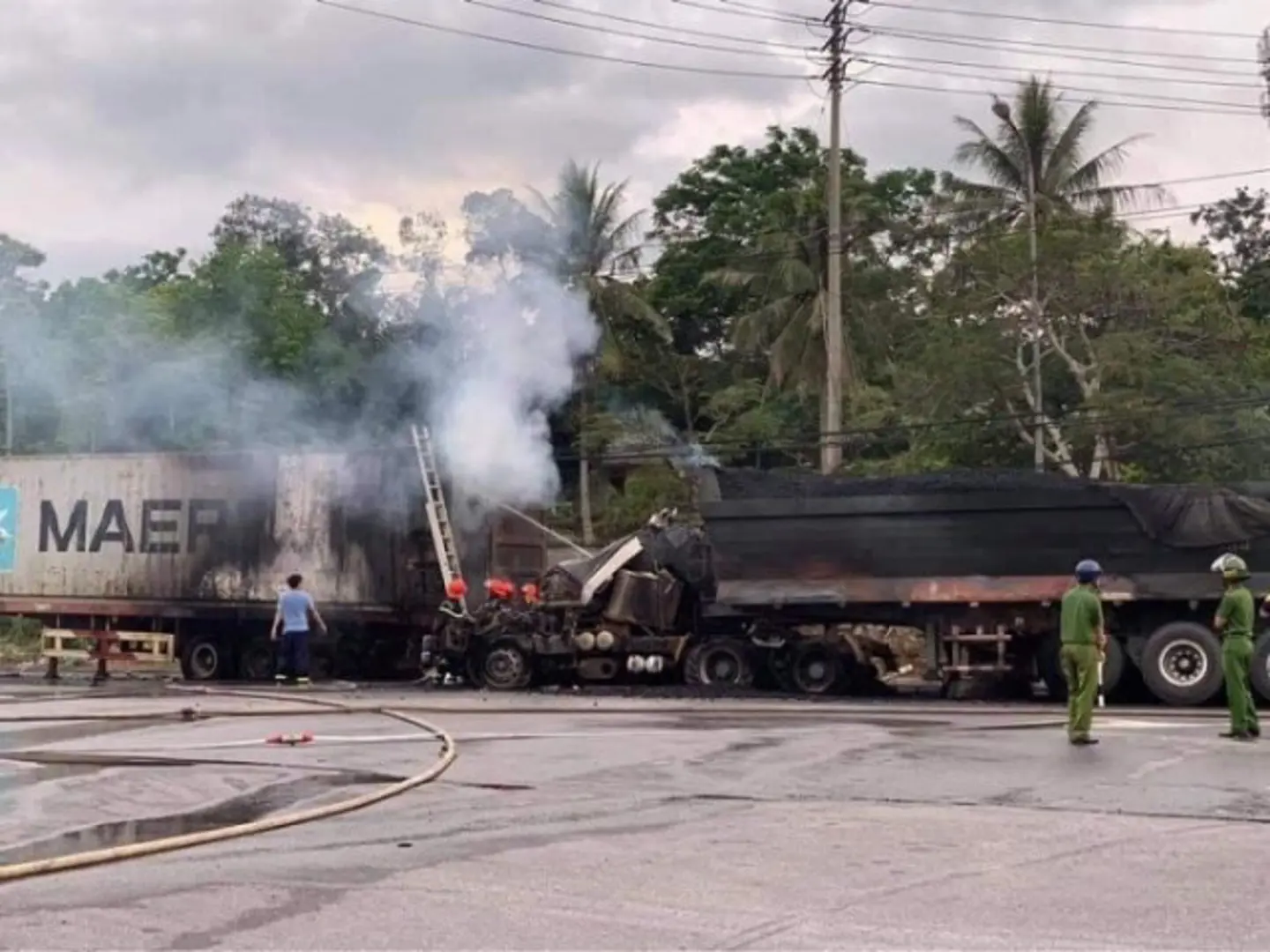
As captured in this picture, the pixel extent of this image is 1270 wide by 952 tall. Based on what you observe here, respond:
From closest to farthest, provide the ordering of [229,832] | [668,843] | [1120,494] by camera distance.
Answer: [668,843] < [229,832] < [1120,494]

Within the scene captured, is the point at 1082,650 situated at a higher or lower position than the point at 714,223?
lower

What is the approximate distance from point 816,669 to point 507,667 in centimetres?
400

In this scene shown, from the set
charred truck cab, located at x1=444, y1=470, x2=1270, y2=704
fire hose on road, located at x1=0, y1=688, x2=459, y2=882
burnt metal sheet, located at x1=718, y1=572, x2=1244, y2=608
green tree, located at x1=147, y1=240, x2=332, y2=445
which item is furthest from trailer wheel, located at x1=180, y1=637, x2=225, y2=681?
fire hose on road, located at x1=0, y1=688, x2=459, y2=882

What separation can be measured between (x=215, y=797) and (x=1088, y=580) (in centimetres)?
752

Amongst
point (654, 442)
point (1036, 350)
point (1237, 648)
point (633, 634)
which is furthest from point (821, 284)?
point (1237, 648)

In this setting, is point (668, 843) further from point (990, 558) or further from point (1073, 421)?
point (1073, 421)

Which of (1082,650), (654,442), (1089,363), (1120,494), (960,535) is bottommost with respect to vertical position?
(1082,650)

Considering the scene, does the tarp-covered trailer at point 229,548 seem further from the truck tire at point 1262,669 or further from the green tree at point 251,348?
the truck tire at point 1262,669

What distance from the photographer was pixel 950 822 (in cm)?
969

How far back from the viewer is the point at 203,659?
26.3 m

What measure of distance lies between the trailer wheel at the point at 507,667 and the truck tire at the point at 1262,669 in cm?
886

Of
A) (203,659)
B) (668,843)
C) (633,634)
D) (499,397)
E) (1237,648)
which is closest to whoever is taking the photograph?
(668,843)

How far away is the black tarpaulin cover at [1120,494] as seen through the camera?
1981 centimetres

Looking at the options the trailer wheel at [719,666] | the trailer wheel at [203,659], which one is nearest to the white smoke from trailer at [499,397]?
the trailer wheel at [719,666]
